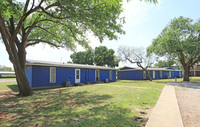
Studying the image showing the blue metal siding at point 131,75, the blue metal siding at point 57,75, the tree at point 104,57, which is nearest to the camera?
the blue metal siding at point 57,75

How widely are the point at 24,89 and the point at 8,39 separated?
3.69 m

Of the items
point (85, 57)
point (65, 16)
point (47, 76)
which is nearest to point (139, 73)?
point (47, 76)

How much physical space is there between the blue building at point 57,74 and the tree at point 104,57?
22.9 metres

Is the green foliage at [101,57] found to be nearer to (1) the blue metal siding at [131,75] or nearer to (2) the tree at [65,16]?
(1) the blue metal siding at [131,75]

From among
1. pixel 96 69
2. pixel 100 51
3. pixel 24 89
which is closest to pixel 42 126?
pixel 24 89

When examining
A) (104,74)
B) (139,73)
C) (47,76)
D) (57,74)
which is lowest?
(139,73)

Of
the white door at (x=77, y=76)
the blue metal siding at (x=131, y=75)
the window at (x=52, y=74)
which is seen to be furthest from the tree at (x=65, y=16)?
the blue metal siding at (x=131, y=75)

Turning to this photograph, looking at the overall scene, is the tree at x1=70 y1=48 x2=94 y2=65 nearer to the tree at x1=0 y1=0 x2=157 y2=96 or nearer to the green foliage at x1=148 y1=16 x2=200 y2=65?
the green foliage at x1=148 y1=16 x2=200 y2=65

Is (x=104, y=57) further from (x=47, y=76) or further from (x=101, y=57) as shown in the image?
(x=47, y=76)

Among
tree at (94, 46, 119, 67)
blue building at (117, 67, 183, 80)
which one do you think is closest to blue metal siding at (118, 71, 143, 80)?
blue building at (117, 67, 183, 80)

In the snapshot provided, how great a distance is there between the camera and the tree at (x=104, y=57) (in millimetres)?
42375

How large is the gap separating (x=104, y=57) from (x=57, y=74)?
3024 centimetres

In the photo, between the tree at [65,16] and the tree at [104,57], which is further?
the tree at [104,57]

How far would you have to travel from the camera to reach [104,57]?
42625mm
